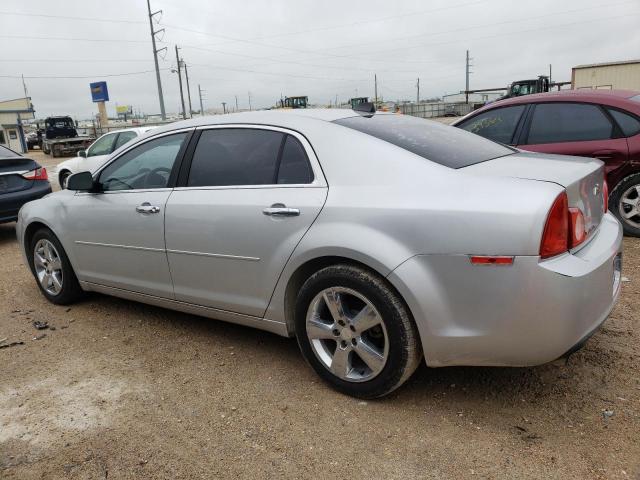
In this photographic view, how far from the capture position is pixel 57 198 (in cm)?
431

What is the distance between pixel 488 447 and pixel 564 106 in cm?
449

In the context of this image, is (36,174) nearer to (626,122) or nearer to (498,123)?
(498,123)

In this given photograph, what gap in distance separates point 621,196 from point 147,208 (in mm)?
4717

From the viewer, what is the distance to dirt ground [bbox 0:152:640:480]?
232 cm

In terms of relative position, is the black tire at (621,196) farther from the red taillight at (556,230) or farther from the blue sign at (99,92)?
the blue sign at (99,92)

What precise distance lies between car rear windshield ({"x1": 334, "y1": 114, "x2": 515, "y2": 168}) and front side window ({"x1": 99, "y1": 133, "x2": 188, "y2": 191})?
1.27 metres

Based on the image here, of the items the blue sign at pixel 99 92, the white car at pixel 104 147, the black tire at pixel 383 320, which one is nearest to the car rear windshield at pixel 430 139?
the black tire at pixel 383 320

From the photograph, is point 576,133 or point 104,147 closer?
point 576,133

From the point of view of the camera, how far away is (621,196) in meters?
5.43

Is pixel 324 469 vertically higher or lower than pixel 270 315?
lower

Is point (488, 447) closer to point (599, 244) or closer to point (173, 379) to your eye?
point (599, 244)

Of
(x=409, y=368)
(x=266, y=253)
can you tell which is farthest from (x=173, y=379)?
(x=409, y=368)

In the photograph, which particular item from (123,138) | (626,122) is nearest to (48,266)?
(626,122)

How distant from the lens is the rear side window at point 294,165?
2.89 meters
